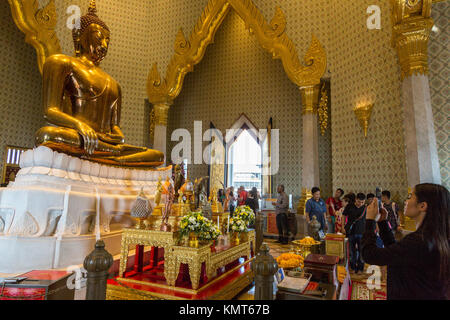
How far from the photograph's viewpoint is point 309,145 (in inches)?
286

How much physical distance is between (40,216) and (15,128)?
7.44m

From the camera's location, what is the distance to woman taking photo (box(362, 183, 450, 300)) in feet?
4.29

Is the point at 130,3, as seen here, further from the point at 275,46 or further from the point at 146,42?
the point at 275,46

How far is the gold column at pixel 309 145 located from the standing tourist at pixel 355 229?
289cm

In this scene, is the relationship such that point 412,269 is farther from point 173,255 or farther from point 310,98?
point 310,98

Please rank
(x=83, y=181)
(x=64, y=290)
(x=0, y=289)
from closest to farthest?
(x=0, y=289)
(x=64, y=290)
(x=83, y=181)

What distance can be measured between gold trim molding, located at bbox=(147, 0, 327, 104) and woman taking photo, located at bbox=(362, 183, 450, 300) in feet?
20.8

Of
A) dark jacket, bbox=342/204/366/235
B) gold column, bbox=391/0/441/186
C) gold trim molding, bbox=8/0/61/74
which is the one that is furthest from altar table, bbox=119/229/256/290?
gold trim molding, bbox=8/0/61/74

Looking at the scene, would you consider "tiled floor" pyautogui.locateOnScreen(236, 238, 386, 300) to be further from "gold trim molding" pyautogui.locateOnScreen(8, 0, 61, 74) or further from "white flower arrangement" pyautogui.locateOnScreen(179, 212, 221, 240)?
"gold trim molding" pyautogui.locateOnScreen(8, 0, 61, 74)

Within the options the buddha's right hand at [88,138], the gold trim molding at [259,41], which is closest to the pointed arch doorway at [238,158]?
the gold trim molding at [259,41]

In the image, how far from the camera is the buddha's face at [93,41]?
15.2 ft

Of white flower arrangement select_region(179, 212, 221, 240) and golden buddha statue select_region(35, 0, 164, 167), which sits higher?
golden buddha statue select_region(35, 0, 164, 167)

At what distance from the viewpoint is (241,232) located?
369 cm
